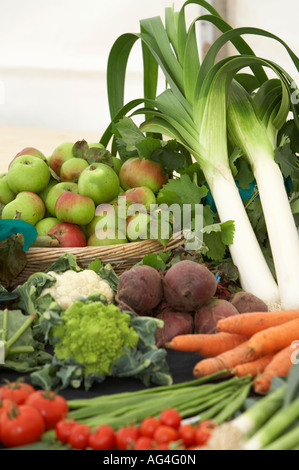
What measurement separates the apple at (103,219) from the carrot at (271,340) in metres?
0.62

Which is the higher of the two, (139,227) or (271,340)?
(139,227)

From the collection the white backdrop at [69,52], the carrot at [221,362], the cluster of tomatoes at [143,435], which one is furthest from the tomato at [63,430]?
the white backdrop at [69,52]

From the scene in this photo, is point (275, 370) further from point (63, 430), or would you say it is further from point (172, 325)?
point (63, 430)

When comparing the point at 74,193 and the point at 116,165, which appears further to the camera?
the point at 116,165

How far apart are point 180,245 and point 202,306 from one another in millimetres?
369

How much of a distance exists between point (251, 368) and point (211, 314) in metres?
0.19

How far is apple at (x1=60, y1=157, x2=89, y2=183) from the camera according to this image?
1.69m

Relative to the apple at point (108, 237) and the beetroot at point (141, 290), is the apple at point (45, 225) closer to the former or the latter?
the apple at point (108, 237)

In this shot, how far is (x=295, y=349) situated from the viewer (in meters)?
1.05

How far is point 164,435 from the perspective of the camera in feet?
2.57

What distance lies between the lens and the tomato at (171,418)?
0.81 metres

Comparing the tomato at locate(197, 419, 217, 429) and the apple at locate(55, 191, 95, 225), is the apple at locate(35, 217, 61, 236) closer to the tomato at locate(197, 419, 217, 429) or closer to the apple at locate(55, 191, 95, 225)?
the apple at locate(55, 191, 95, 225)

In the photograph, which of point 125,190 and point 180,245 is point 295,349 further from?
point 125,190

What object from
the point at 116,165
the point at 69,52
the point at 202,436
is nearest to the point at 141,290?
the point at 202,436
